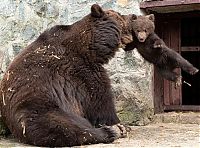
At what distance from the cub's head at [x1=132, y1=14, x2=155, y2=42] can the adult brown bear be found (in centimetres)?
33

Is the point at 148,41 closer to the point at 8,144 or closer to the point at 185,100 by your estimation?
the point at 8,144

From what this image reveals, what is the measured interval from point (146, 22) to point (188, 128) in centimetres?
127

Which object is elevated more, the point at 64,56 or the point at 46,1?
the point at 46,1

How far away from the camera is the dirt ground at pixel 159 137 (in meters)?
3.97

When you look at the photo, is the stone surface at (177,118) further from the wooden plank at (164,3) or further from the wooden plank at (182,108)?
the wooden plank at (164,3)

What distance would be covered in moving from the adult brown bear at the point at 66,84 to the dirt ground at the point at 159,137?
144mm

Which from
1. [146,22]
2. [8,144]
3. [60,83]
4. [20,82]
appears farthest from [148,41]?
[8,144]

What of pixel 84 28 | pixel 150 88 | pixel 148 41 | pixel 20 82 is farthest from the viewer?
pixel 150 88

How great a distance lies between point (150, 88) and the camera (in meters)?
5.66

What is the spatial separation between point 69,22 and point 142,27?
122 centimetres

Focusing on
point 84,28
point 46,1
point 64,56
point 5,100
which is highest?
point 46,1

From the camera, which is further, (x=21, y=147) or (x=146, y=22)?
(x=146, y=22)

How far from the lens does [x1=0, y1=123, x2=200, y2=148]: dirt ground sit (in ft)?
13.0

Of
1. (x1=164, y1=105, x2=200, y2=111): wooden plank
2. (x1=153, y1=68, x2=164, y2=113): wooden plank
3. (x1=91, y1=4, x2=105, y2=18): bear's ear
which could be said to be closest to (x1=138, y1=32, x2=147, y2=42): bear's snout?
(x1=91, y1=4, x2=105, y2=18): bear's ear
